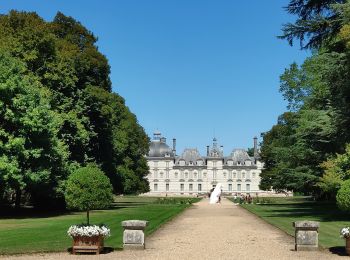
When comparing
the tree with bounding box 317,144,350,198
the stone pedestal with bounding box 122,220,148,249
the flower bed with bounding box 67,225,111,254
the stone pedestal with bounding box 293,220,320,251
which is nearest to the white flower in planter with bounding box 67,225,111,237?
the flower bed with bounding box 67,225,111,254

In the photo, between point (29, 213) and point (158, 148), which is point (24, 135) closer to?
point (29, 213)

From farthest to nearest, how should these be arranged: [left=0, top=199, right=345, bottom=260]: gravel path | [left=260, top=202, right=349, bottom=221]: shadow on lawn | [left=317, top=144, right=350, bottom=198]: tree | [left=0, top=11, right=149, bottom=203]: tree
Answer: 1. [left=0, top=11, right=149, bottom=203]: tree
2. [left=260, top=202, right=349, bottom=221]: shadow on lawn
3. [left=317, top=144, right=350, bottom=198]: tree
4. [left=0, top=199, right=345, bottom=260]: gravel path

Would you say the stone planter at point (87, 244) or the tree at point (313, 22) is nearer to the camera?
the stone planter at point (87, 244)

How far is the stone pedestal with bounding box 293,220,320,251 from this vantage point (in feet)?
40.8

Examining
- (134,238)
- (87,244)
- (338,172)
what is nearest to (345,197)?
(134,238)

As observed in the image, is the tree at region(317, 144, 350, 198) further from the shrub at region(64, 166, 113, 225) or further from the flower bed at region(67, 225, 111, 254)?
the flower bed at region(67, 225, 111, 254)

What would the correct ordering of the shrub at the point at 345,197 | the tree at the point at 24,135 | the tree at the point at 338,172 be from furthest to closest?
the tree at the point at 24,135, the tree at the point at 338,172, the shrub at the point at 345,197

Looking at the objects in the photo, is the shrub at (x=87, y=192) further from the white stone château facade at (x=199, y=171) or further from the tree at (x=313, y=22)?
the white stone château facade at (x=199, y=171)

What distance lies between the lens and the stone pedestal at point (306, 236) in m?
12.4

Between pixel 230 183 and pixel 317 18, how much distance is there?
322 feet

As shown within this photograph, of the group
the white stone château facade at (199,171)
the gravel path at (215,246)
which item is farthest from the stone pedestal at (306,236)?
the white stone château facade at (199,171)

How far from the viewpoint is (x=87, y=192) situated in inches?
504

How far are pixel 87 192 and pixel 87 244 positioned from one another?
4.42ft

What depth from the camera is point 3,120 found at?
974 inches
